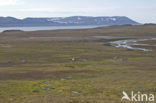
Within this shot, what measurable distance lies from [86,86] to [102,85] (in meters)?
2.82

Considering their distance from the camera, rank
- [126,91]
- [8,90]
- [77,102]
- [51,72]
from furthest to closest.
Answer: [51,72] < [8,90] < [126,91] < [77,102]

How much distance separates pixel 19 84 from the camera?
46.0 meters

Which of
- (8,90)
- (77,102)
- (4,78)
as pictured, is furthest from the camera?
(4,78)

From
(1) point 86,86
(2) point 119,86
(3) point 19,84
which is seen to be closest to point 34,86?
A: (3) point 19,84

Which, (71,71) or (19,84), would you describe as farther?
(71,71)

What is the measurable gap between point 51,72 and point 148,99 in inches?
1264

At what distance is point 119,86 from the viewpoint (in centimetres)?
4259

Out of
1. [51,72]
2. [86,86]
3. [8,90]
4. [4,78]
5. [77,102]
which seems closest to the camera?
[77,102]

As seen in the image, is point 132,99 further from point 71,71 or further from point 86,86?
point 71,71

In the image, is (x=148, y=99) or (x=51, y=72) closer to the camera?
(x=148, y=99)

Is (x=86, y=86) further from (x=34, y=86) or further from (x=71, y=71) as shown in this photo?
(x=71, y=71)

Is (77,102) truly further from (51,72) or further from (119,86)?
(51,72)

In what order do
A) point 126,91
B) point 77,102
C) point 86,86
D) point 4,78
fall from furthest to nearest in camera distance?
1. point 4,78
2. point 86,86
3. point 126,91
4. point 77,102

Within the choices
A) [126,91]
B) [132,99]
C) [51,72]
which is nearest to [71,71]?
[51,72]
